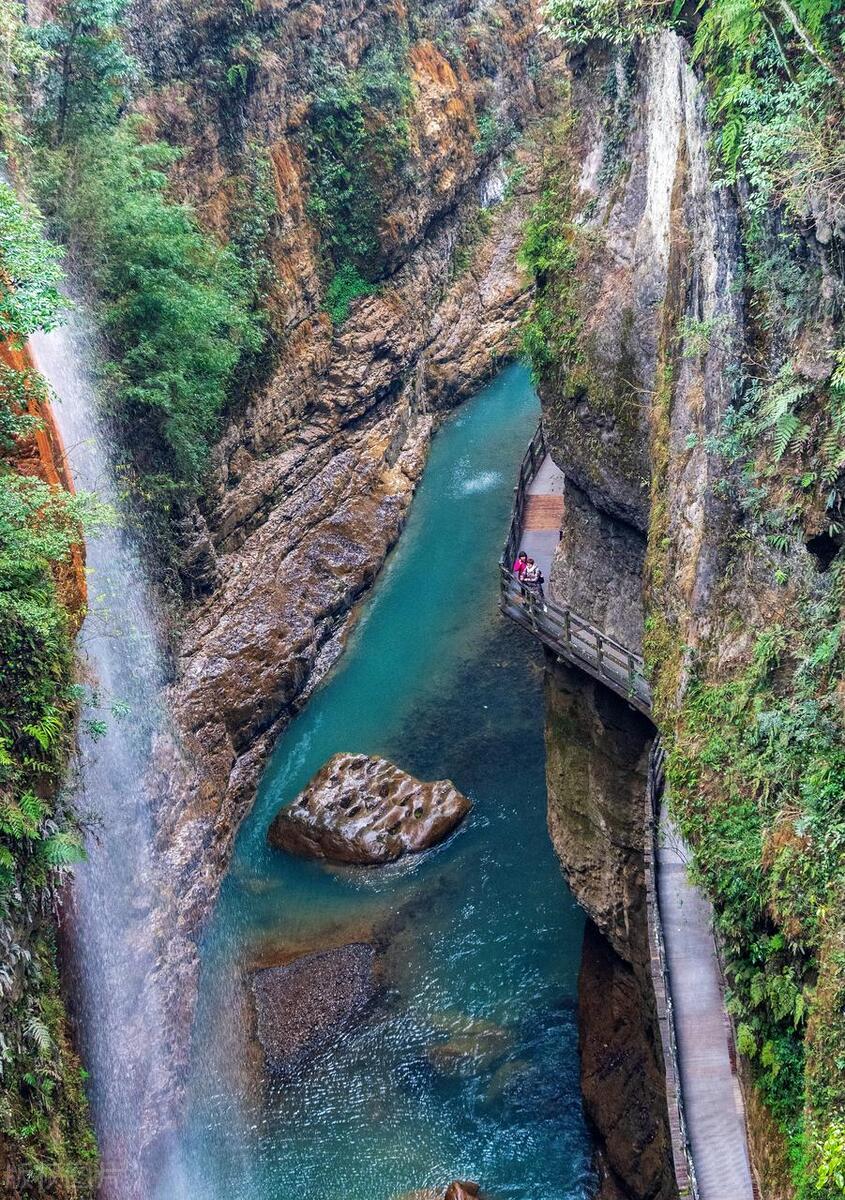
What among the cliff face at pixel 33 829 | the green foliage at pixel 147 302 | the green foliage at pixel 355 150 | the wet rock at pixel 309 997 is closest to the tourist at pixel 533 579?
the wet rock at pixel 309 997

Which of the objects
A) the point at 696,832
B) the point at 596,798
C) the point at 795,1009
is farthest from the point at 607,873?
the point at 795,1009

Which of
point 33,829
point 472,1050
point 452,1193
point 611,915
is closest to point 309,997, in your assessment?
point 472,1050

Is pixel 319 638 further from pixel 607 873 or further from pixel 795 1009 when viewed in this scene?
pixel 795 1009

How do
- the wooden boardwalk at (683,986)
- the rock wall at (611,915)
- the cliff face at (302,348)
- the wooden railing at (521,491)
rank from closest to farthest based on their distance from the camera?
the wooden boardwalk at (683,986), the rock wall at (611,915), the wooden railing at (521,491), the cliff face at (302,348)

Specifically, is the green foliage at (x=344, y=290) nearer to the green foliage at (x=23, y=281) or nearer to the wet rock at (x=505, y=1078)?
the green foliage at (x=23, y=281)

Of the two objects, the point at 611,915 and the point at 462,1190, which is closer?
the point at 462,1190

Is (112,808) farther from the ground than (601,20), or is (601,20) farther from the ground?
(601,20)

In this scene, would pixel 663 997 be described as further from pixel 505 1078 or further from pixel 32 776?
pixel 32 776
